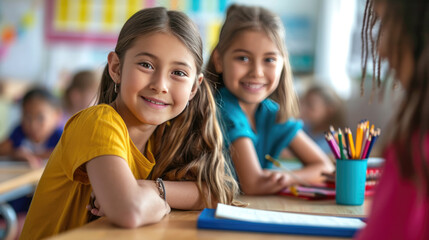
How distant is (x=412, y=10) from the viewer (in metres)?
0.67

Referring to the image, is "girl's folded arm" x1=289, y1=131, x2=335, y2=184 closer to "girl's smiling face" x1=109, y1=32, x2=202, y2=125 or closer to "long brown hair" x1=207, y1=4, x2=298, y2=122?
"long brown hair" x1=207, y1=4, x2=298, y2=122

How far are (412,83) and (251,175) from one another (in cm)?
86

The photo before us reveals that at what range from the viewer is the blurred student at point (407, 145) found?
2.10 ft

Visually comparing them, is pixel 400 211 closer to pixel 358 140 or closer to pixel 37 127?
pixel 358 140

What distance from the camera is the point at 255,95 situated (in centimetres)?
160

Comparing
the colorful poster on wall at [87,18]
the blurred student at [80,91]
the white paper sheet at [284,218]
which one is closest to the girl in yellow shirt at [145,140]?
the white paper sheet at [284,218]

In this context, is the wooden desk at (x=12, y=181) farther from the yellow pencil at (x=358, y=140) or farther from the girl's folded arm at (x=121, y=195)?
the yellow pencil at (x=358, y=140)

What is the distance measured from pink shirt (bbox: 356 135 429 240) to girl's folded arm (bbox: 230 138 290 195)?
2.63ft

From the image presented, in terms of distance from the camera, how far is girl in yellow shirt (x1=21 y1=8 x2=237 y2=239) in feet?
3.38

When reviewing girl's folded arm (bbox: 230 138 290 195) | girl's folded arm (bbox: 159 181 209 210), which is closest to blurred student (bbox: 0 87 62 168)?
girl's folded arm (bbox: 230 138 290 195)

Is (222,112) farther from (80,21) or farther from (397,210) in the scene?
(80,21)

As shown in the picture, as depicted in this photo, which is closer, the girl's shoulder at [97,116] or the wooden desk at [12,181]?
the girl's shoulder at [97,116]

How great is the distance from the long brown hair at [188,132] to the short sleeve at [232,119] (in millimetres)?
141

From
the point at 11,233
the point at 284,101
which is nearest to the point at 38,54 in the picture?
the point at 11,233
